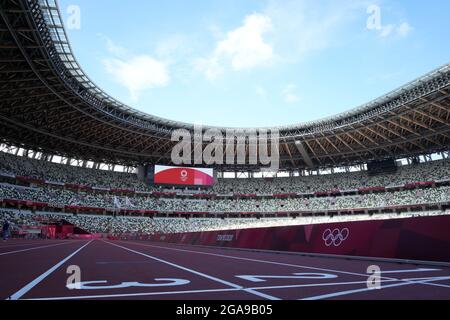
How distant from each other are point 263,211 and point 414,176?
2871cm

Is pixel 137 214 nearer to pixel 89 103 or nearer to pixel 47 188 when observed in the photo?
pixel 47 188

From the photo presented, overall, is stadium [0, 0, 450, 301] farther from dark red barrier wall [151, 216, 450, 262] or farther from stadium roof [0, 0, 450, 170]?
stadium roof [0, 0, 450, 170]

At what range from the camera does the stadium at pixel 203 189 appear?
6.39 meters

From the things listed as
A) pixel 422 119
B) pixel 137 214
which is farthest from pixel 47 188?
pixel 422 119

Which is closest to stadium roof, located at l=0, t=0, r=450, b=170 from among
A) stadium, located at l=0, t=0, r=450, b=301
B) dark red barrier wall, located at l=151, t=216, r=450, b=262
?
stadium, located at l=0, t=0, r=450, b=301

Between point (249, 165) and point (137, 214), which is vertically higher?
point (249, 165)

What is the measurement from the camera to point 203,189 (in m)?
74.6

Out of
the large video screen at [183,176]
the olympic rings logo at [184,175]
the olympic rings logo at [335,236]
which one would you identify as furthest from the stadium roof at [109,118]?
the olympic rings logo at [335,236]

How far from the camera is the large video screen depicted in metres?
68.3

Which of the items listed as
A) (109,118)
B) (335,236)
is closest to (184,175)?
(109,118)

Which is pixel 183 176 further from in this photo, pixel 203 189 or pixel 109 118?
pixel 109 118

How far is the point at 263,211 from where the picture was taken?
2726 inches

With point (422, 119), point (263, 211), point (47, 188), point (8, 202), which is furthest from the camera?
point (263, 211)
